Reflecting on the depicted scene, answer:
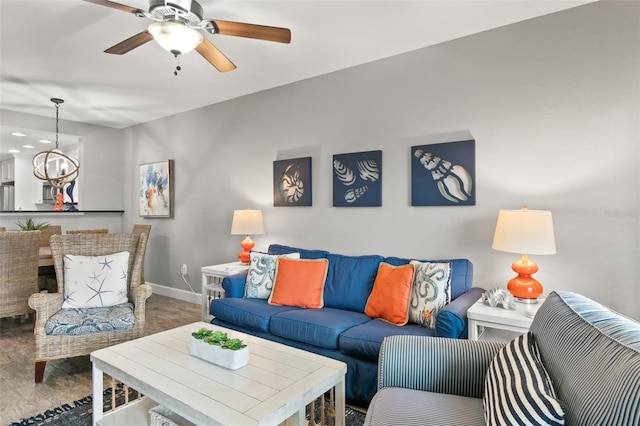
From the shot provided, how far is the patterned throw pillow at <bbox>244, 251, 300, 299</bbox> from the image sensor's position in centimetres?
302

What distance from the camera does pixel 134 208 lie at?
18.3 feet

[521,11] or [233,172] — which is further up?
[521,11]

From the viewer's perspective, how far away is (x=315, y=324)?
2393mm

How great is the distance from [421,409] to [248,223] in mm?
2629

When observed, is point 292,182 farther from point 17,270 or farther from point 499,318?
point 17,270

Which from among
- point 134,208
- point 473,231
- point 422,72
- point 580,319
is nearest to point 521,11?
point 422,72

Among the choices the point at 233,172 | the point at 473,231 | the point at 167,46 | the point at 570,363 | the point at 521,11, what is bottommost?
the point at 570,363

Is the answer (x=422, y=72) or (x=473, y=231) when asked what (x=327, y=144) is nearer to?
(x=422, y=72)

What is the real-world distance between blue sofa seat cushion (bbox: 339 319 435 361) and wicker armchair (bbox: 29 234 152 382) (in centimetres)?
161

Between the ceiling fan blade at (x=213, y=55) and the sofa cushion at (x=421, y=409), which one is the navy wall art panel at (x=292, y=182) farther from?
the sofa cushion at (x=421, y=409)

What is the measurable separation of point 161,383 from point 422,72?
277 centimetres

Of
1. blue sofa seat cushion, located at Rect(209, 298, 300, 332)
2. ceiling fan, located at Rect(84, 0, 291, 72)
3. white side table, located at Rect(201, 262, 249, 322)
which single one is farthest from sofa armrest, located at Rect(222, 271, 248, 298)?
ceiling fan, located at Rect(84, 0, 291, 72)

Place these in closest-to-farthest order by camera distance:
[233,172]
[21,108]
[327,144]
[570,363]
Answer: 1. [570,363]
2. [327,144]
3. [233,172]
4. [21,108]

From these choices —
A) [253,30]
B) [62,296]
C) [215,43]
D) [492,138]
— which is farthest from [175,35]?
[492,138]
